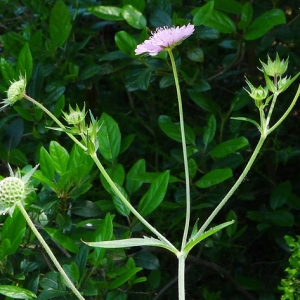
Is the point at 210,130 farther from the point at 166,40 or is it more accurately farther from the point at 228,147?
the point at 166,40

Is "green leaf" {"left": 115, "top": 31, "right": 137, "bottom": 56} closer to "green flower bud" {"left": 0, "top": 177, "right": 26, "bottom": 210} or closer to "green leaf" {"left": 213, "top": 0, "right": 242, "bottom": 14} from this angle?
"green leaf" {"left": 213, "top": 0, "right": 242, "bottom": 14}

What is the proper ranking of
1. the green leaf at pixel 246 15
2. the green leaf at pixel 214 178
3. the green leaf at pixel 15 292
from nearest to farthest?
1. the green leaf at pixel 15 292
2. the green leaf at pixel 214 178
3. the green leaf at pixel 246 15

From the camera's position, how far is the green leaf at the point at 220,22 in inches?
66.1

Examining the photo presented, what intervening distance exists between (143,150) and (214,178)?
0.47 meters

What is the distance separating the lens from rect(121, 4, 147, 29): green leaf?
1651mm

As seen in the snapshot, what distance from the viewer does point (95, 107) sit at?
2082 mm

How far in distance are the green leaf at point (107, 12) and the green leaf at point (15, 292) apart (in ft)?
2.29

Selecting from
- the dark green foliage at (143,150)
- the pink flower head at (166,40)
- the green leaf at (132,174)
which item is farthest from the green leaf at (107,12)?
the pink flower head at (166,40)

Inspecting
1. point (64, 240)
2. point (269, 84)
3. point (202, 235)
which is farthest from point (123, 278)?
point (269, 84)

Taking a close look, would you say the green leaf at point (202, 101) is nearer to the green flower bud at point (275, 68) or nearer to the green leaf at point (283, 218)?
the green leaf at point (283, 218)

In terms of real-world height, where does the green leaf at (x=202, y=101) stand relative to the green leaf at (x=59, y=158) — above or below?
above

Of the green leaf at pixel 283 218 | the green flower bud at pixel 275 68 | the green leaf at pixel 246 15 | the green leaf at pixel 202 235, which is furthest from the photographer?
the green leaf at pixel 283 218

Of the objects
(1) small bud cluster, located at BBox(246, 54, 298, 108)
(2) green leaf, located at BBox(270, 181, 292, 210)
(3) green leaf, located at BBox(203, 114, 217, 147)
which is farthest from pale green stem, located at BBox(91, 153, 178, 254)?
(2) green leaf, located at BBox(270, 181, 292, 210)

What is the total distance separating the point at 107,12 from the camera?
67.0 inches
